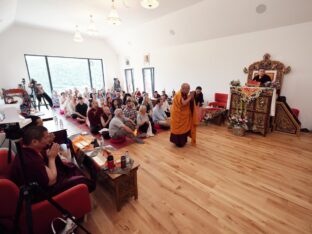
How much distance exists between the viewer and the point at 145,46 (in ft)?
27.7

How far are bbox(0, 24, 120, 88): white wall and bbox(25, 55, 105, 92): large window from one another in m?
0.29

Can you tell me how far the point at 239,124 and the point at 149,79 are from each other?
5.99 metres

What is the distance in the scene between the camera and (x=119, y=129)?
152 inches

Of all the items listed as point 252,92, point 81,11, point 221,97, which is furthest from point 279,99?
point 81,11

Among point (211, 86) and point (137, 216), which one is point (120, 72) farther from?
point (137, 216)

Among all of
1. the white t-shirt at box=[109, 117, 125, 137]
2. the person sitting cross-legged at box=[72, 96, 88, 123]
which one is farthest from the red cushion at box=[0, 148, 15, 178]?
the person sitting cross-legged at box=[72, 96, 88, 123]

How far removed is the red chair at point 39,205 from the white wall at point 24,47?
788 centimetres

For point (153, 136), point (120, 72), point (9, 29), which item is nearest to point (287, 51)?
point (153, 136)

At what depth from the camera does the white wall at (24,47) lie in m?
7.09

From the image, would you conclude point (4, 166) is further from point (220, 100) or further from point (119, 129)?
point (220, 100)

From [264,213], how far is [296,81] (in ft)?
13.8

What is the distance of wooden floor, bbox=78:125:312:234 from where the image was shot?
1.80 metres

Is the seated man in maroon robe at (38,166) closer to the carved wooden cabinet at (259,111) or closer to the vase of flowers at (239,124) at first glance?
the vase of flowers at (239,124)

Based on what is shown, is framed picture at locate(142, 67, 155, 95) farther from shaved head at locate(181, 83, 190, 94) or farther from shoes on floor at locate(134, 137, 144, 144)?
shaved head at locate(181, 83, 190, 94)
